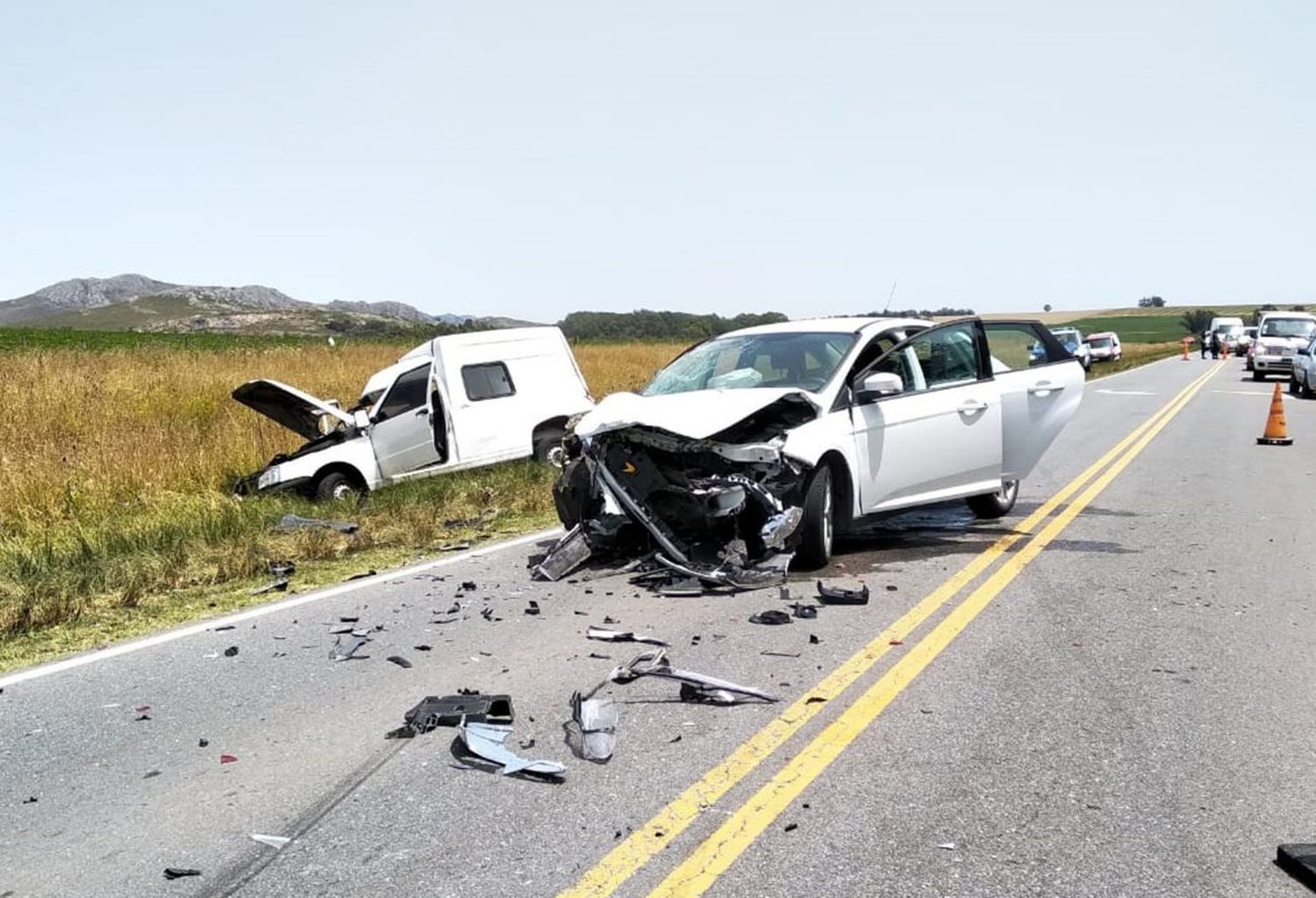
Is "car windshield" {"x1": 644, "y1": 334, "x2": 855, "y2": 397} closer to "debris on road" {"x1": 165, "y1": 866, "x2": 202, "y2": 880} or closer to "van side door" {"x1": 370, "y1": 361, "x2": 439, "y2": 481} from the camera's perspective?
"van side door" {"x1": 370, "y1": 361, "x2": 439, "y2": 481}

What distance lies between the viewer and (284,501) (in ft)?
38.3

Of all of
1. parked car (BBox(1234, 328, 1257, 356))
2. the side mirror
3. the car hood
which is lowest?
parked car (BBox(1234, 328, 1257, 356))

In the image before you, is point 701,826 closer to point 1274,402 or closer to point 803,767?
point 803,767

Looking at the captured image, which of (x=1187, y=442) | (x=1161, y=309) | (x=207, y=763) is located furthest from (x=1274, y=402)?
(x=1161, y=309)

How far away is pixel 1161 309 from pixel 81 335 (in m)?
128

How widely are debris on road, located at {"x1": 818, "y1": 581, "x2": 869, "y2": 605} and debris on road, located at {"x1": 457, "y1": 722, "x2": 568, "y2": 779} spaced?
274cm

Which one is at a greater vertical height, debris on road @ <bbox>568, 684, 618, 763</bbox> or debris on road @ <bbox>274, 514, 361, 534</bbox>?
debris on road @ <bbox>568, 684, 618, 763</bbox>

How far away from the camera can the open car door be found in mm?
9273

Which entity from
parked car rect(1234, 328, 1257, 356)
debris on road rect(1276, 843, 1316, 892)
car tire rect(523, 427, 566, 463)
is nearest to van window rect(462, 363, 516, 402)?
car tire rect(523, 427, 566, 463)

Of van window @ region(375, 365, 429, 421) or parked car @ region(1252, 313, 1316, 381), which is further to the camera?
parked car @ region(1252, 313, 1316, 381)

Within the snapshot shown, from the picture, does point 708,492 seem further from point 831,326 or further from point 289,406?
point 289,406

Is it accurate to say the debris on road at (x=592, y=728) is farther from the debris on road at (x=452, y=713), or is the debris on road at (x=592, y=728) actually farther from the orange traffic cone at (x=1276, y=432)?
the orange traffic cone at (x=1276, y=432)

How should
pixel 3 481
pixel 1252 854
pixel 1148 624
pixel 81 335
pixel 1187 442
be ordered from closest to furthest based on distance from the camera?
1. pixel 1252 854
2. pixel 1148 624
3. pixel 3 481
4. pixel 1187 442
5. pixel 81 335

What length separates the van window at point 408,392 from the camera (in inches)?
530
